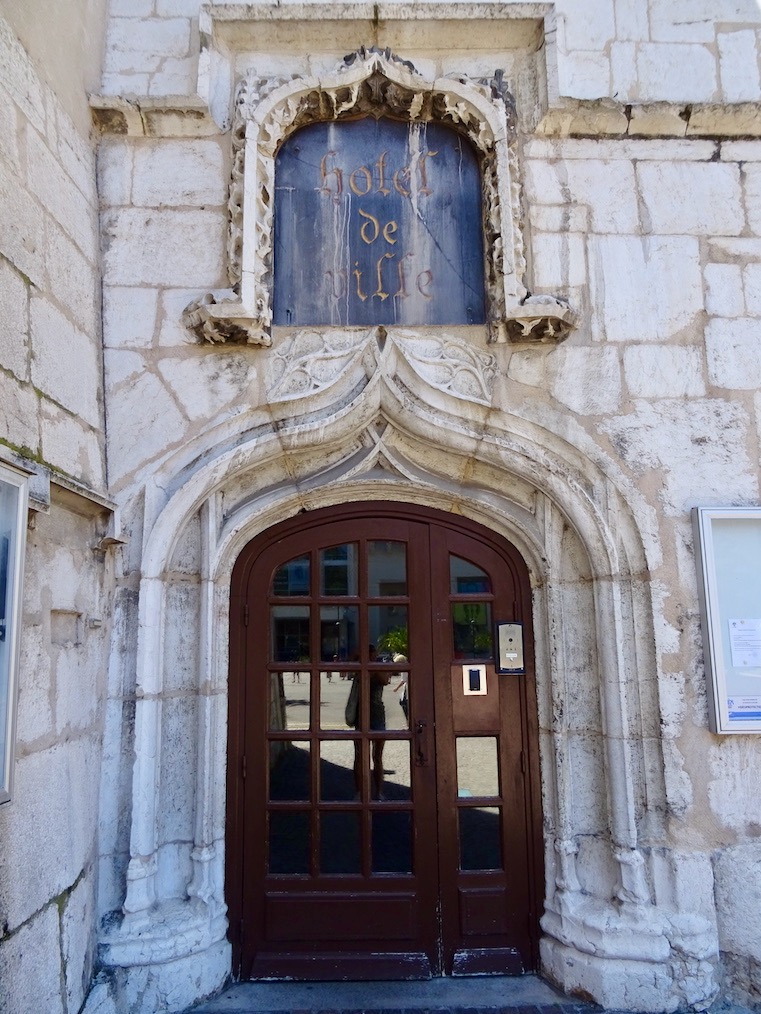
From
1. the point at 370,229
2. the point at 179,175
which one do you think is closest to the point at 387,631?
the point at 370,229

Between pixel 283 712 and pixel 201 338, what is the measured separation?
1818mm

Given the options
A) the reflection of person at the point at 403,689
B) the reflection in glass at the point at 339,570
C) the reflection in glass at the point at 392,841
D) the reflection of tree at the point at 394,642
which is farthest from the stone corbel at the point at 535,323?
the reflection in glass at the point at 392,841

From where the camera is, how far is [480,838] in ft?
10.9

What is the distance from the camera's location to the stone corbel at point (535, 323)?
10.6 feet

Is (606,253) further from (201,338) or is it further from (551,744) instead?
(551,744)

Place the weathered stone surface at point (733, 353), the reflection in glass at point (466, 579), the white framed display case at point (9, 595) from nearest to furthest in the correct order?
the white framed display case at point (9, 595)
the weathered stone surface at point (733, 353)
the reflection in glass at point (466, 579)

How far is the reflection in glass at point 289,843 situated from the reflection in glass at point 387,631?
0.84 metres

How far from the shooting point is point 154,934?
9.38 ft

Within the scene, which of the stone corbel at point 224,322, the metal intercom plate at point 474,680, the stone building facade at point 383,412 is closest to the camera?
the stone building facade at point 383,412

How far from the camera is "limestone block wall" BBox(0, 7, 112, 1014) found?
245 centimetres

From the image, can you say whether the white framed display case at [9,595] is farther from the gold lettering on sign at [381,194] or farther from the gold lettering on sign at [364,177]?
the gold lettering on sign at [364,177]

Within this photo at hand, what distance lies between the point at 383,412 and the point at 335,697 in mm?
1397

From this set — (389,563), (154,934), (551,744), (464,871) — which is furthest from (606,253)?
(154,934)

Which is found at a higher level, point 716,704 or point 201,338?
point 201,338
